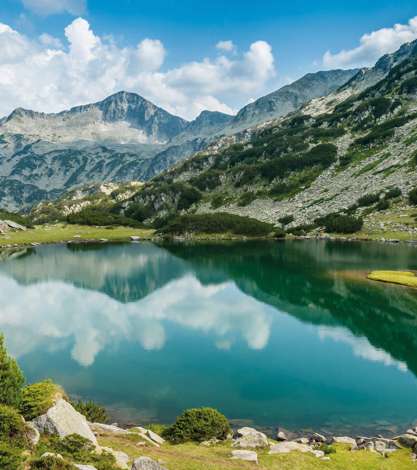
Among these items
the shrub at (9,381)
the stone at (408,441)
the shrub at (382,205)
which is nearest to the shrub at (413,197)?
the shrub at (382,205)

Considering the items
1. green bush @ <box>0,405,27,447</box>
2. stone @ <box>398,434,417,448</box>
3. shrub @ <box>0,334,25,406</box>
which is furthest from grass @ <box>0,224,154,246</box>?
stone @ <box>398,434,417,448</box>

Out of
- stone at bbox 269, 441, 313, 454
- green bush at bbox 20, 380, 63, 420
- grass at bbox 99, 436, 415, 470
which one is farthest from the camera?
stone at bbox 269, 441, 313, 454

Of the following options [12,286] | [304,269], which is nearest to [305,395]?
[304,269]

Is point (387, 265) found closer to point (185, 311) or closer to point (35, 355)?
point (185, 311)

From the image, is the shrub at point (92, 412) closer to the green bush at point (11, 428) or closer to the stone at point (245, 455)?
the green bush at point (11, 428)

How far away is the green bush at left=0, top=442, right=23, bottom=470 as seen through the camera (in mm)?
13938

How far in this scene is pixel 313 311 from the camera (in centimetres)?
5862

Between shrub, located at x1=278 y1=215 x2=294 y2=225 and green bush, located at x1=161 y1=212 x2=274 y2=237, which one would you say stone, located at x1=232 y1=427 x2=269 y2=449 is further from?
shrub, located at x1=278 y1=215 x2=294 y2=225

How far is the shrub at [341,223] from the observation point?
13838 centimetres

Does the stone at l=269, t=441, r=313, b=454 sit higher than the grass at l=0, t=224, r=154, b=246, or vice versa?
the grass at l=0, t=224, r=154, b=246

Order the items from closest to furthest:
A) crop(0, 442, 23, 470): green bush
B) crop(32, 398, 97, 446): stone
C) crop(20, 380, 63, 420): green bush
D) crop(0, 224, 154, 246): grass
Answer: crop(0, 442, 23, 470): green bush → crop(32, 398, 97, 446): stone → crop(20, 380, 63, 420): green bush → crop(0, 224, 154, 246): grass

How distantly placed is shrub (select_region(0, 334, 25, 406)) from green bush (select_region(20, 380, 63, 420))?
0.50 metres

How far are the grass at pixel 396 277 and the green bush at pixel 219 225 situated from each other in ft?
261

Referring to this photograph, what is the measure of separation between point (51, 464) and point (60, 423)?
3.93 m
